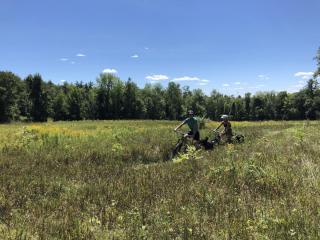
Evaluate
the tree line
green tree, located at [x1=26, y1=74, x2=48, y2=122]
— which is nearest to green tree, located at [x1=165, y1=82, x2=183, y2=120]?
the tree line

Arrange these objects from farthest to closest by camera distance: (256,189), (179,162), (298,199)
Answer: (179,162)
(256,189)
(298,199)

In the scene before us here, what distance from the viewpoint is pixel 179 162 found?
1164cm

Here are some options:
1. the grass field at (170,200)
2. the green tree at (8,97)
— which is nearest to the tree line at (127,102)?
the green tree at (8,97)

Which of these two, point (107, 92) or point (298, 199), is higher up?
point (107, 92)

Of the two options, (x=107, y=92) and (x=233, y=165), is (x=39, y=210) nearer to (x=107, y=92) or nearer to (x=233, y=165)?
(x=233, y=165)

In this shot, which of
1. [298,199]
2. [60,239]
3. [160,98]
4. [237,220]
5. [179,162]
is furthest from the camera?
[160,98]

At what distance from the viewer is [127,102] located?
99625mm

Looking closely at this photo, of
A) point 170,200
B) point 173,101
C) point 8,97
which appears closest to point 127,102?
point 173,101

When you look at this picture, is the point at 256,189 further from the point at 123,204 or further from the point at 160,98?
the point at 160,98

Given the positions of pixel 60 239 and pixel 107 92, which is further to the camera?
pixel 107 92

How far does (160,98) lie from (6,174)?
102 metres


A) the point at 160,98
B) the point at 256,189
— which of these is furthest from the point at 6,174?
the point at 160,98

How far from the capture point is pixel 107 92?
325 feet

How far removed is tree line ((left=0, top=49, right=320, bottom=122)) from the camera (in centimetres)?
8366
